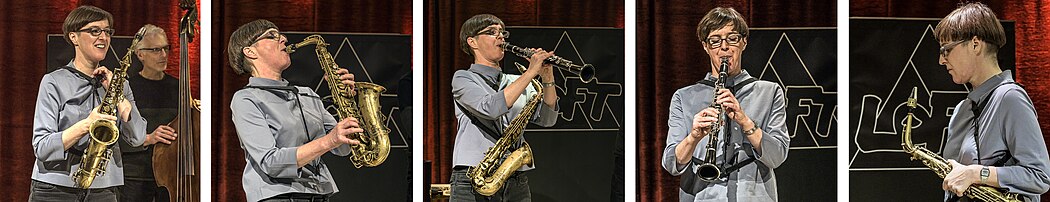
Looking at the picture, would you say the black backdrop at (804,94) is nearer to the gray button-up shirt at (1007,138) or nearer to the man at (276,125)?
the gray button-up shirt at (1007,138)

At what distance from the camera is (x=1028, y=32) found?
4.05 metres

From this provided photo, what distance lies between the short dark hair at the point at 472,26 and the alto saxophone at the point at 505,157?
185 millimetres

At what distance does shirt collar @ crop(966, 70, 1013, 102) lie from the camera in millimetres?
3991

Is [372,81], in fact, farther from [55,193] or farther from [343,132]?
[55,193]

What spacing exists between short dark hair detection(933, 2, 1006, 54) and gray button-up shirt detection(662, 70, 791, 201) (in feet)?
2.11

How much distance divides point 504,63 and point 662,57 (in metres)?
0.60

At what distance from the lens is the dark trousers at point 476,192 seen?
13.1ft

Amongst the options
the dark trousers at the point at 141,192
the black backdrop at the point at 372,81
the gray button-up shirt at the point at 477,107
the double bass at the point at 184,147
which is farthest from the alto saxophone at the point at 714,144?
the dark trousers at the point at 141,192

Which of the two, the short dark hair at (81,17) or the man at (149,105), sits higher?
the short dark hair at (81,17)

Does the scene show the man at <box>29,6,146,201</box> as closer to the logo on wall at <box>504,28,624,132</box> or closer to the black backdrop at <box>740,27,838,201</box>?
the logo on wall at <box>504,28,624,132</box>

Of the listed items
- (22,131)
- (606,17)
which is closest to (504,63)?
(606,17)

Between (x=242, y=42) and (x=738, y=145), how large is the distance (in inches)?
72.3

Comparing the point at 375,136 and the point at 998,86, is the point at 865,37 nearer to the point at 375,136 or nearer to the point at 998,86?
the point at 998,86

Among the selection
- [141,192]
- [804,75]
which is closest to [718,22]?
[804,75]
